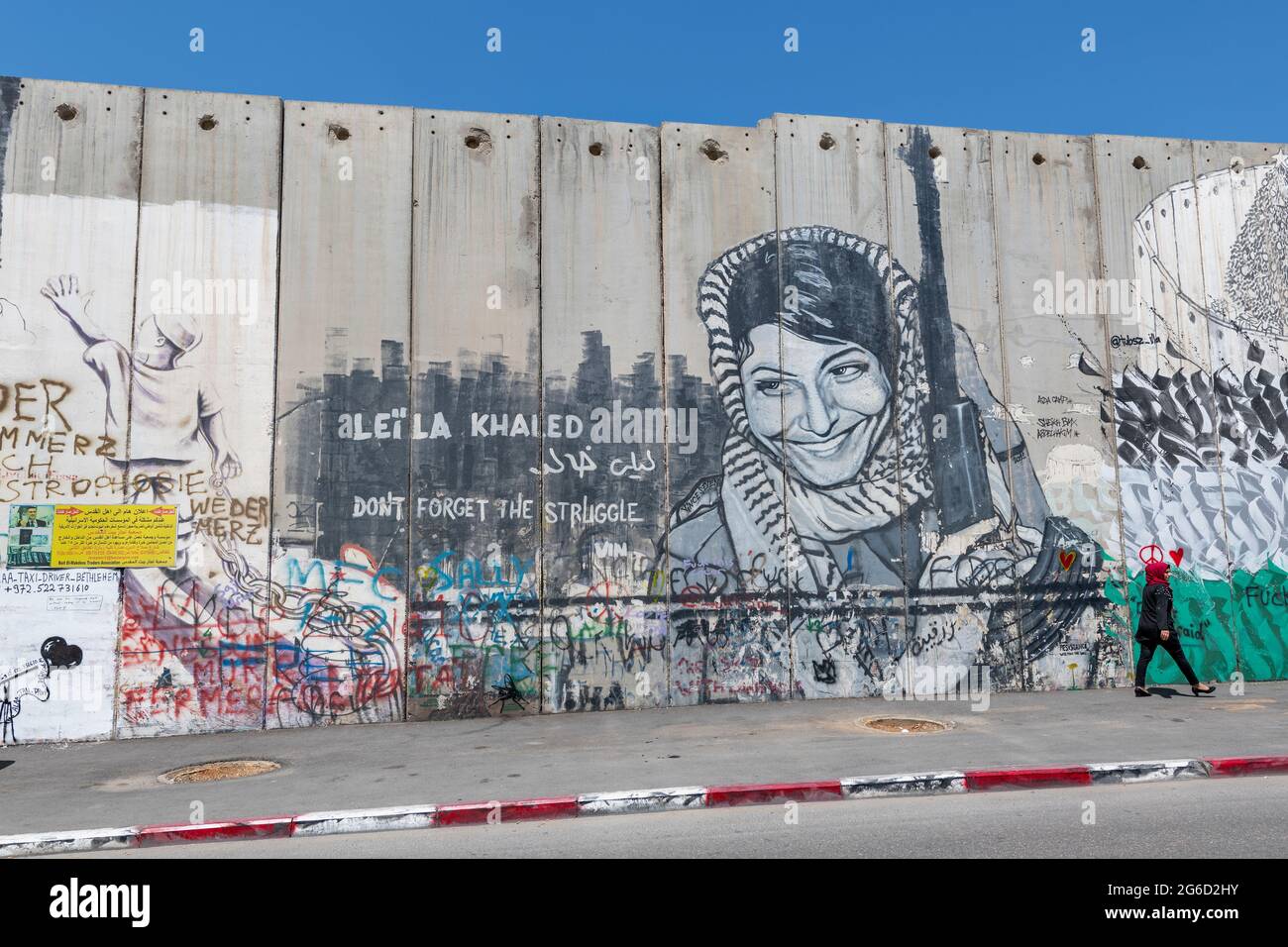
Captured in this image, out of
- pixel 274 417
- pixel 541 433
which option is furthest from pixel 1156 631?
pixel 274 417

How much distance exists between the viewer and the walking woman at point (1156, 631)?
10359mm

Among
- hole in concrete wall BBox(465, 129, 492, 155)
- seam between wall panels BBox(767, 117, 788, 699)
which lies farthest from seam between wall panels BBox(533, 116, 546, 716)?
seam between wall panels BBox(767, 117, 788, 699)

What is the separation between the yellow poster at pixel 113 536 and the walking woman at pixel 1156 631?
10.8m

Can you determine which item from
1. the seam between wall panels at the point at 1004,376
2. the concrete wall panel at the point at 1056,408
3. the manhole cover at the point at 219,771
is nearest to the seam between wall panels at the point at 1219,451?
the concrete wall panel at the point at 1056,408

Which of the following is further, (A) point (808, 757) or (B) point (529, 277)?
(B) point (529, 277)

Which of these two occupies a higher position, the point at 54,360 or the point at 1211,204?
Answer: the point at 1211,204

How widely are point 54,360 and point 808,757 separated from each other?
28.7ft

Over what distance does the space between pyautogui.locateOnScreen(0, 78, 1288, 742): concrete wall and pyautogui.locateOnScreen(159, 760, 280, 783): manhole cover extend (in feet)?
5.44

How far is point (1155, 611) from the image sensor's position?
1054 centimetres

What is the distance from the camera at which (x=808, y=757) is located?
7.71 m
